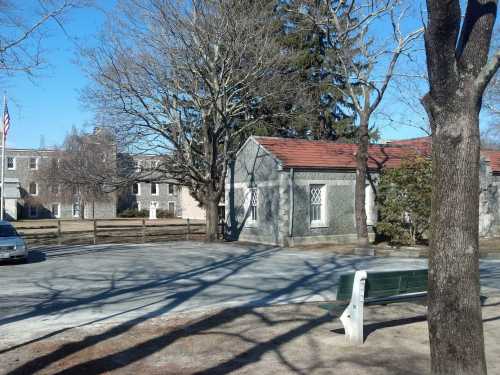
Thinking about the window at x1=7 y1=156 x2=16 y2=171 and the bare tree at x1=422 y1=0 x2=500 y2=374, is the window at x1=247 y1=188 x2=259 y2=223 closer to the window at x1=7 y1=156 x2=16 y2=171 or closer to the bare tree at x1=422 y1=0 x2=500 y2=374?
the bare tree at x1=422 y1=0 x2=500 y2=374

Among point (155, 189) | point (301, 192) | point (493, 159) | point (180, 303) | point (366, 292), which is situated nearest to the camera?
point (366, 292)

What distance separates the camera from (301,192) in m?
26.2

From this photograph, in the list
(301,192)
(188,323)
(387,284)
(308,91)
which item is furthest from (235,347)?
(308,91)

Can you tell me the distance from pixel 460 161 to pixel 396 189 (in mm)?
20286

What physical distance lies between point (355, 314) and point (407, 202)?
17.4m

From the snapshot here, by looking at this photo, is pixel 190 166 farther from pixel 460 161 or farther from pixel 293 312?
pixel 460 161

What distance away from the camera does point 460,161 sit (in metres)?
5.56

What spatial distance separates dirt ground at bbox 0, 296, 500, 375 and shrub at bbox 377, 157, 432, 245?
14.6 m

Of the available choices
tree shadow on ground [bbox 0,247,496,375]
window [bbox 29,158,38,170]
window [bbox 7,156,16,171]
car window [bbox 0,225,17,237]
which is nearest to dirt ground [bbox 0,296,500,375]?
tree shadow on ground [bbox 0,247,496,375]

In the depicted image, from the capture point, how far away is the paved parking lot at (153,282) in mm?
10188

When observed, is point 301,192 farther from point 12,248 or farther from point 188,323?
point 188,323

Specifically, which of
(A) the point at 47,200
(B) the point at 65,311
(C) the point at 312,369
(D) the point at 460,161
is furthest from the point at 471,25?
(A) the point at 47,200

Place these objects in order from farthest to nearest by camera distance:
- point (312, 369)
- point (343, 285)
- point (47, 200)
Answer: point (47, 200) → point (343, 285) → point (312, 369)

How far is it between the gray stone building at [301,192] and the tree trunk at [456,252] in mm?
19994
